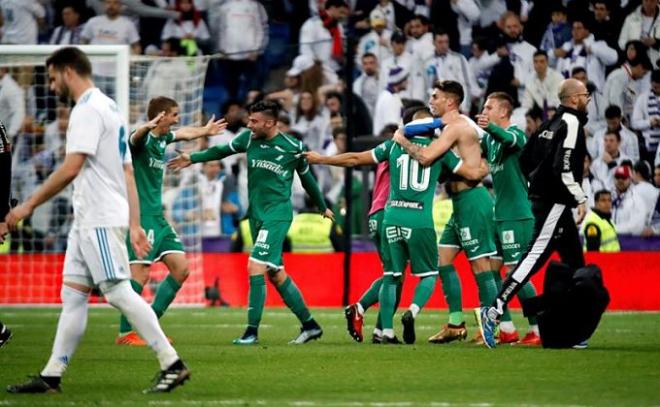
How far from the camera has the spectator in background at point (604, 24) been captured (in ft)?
70.4

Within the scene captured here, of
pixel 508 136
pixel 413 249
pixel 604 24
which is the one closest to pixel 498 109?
pixel 508 136

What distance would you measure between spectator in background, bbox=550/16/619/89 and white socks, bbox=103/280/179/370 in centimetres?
1301

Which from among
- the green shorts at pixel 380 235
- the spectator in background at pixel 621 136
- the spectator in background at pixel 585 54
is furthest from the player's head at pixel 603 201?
the green shorts at pixel 380 235

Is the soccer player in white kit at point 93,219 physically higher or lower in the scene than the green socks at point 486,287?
higher

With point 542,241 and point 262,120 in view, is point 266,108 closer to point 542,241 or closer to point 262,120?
point 262,120

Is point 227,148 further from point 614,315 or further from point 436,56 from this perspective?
point 436,56

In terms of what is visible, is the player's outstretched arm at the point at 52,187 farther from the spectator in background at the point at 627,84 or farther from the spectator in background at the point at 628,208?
the spectator in background at the point at 627,84

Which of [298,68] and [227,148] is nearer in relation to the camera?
[227,148]

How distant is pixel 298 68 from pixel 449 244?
830 centimetres

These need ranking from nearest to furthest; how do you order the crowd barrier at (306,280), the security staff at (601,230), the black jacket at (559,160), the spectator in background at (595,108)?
1. the black jacket at (559,160)
2. the crowd barrier at (306,280)
3. the security staff at (601,230)
4. the spectator in background at (595,108)

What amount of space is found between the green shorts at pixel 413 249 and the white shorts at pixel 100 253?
468 cm

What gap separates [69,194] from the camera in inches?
836

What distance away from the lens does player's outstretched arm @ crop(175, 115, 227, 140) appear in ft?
44.6

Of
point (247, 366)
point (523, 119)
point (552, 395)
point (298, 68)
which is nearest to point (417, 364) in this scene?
point (247, 366)
